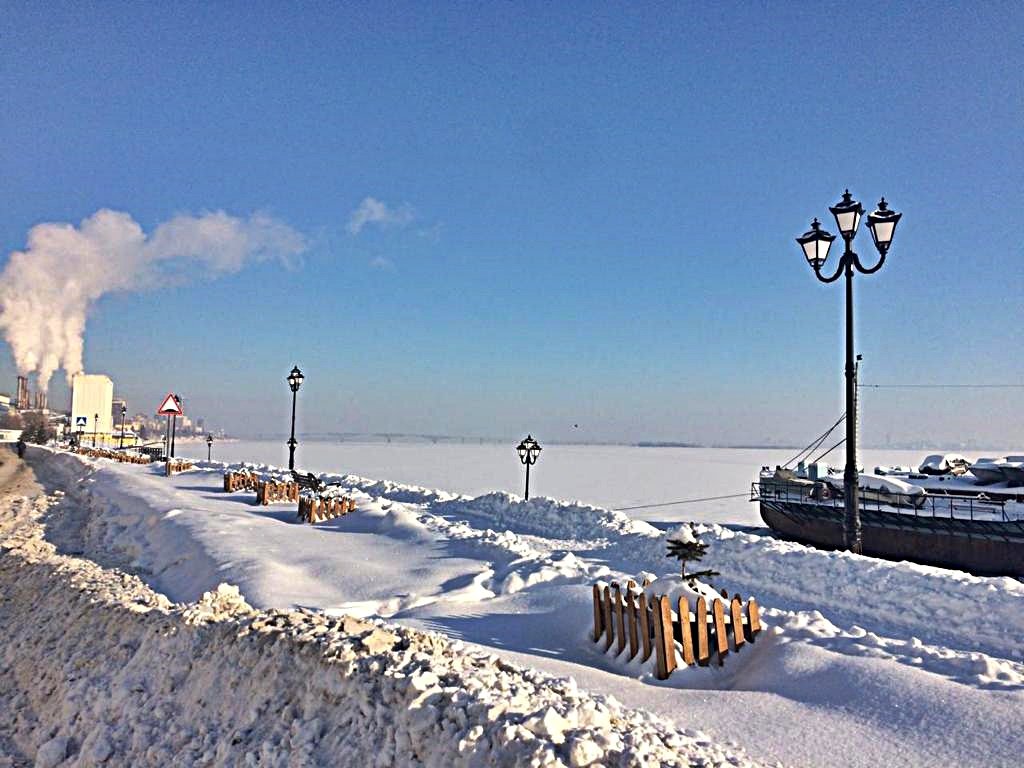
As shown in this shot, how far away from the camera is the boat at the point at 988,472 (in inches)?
789

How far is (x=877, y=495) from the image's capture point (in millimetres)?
18812

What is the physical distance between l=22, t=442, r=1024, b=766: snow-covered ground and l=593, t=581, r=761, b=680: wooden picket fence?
0.50ft

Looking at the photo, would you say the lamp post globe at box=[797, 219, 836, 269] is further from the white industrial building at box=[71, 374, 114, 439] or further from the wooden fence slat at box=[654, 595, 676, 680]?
the white industrial building at box=[71, 374, 114, 439]

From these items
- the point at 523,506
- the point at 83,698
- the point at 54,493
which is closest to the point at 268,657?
the point at 83,698

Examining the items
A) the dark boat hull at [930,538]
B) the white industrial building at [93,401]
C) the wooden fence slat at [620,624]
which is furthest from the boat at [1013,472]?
the white industrial building at [93,401]

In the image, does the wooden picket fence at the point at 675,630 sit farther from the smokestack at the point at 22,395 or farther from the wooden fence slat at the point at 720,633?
the smokestack at the point at 22,395

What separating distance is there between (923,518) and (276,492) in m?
18.6

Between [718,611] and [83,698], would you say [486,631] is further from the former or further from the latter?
[83,698]

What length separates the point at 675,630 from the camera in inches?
273

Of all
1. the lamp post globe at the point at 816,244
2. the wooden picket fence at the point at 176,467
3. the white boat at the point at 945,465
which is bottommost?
the wooden picket fence at the point at 176,467

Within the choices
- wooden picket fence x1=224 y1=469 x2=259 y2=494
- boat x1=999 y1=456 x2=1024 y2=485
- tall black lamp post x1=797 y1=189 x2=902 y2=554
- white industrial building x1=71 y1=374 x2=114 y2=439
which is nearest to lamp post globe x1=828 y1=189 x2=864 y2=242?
tall black lamp post x1=797 y1=189 x2=902 y2=554

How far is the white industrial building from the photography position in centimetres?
10288

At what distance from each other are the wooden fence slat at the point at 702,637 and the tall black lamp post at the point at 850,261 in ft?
18.3

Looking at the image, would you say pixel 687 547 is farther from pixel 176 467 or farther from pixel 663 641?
pixel 176 467
